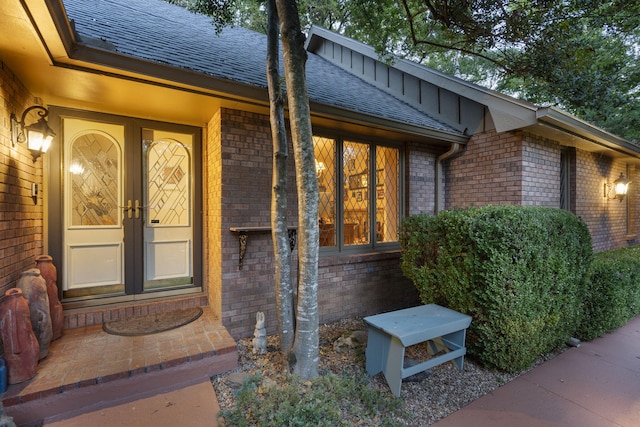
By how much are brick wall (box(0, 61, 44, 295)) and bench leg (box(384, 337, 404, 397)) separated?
3.11 meters

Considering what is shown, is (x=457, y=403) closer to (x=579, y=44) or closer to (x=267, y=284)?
(x=267, y=284)

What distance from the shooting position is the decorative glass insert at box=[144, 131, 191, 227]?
12.2 feet

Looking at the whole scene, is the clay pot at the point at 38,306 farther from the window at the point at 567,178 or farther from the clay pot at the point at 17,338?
the window at the point at 567,178

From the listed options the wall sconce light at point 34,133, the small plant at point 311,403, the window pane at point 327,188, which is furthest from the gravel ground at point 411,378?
the wall sconce light at point 34,133

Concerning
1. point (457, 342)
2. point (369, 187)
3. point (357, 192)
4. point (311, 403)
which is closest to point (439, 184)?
point (369, 187)

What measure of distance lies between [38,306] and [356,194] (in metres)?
3.68

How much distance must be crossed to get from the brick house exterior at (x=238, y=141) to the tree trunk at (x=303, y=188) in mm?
822

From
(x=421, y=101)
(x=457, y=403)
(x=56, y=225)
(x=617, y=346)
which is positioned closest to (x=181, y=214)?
(x=56, y=225)

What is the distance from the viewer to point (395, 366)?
2.49 metres

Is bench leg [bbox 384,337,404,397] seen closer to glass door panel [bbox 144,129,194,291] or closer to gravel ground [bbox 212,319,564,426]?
gravel ground [bbox 212,319,564,426]

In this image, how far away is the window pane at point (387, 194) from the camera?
4789 mm

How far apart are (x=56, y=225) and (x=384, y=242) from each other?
4.11 meters

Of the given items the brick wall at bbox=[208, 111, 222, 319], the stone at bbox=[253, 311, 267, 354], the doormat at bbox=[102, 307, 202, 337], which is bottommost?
the stone at bbox=[253, 311, 267, 354]

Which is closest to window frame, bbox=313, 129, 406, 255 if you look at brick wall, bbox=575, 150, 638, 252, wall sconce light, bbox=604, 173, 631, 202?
brick wall, bbox=575, 150, 638, 252
